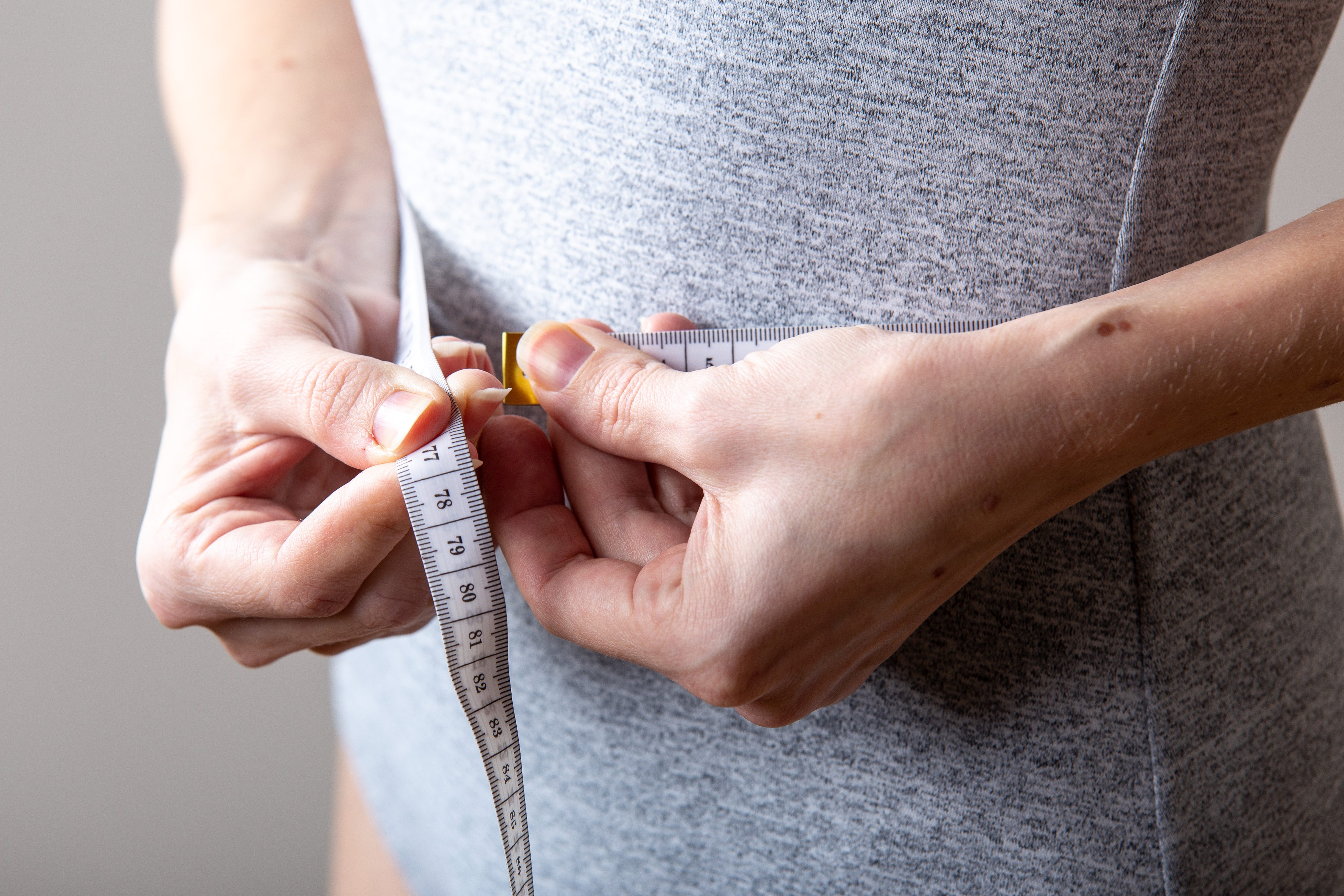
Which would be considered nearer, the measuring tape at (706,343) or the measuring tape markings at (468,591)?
the measuring tape markings at (468,591)

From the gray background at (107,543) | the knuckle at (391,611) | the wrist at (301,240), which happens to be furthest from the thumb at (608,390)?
the gray background at (107,543)

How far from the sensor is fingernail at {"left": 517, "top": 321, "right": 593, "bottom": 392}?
84 cm

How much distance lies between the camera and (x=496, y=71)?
3.34ft

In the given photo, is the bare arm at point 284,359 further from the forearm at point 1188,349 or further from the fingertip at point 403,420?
the forearm at point 1188,349

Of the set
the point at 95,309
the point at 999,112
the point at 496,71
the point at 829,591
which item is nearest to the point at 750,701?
the point at 829,591

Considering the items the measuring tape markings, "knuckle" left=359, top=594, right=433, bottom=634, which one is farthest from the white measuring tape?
"knuckle" left=359, top=594, right=433, bottom=634

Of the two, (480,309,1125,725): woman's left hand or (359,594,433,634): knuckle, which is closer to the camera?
(480,309,1125,725): woman's left hand

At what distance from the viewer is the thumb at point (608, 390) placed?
2.55 feet

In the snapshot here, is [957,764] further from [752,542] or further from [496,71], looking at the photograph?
[496,71]

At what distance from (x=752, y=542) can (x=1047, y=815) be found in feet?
1.68

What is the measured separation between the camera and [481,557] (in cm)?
80

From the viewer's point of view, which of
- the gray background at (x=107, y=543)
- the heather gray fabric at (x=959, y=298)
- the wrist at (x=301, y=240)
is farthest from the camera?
the gray background at (x=107, y=543)

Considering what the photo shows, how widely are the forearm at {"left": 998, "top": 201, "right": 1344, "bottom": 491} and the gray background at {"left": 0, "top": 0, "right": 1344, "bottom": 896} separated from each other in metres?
1.78

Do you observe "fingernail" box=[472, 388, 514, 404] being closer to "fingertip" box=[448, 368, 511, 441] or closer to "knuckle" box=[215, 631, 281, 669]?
"fingertip" box=[448, 368, 511, 441]
